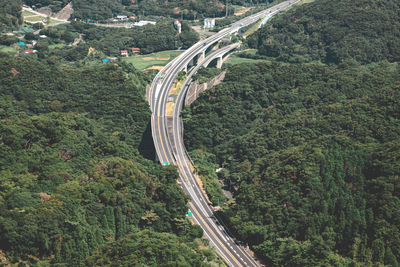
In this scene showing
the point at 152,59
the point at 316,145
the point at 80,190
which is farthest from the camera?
the point at 152,59

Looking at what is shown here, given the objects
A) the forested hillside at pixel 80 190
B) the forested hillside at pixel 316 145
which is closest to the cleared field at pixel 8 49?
the forested hillside at pixel 80 190

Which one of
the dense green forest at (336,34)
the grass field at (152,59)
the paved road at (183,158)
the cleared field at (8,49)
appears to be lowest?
the paved road at (183,158)

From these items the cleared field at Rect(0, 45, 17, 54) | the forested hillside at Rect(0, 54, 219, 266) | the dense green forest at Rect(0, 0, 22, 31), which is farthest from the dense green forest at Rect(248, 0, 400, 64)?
the dense green forest at Rect(0, 0, 22, 31)

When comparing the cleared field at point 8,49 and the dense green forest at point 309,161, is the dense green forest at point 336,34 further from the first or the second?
the cleared field at point 8,49

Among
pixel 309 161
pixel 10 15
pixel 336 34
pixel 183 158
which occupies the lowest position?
pixel 183 158

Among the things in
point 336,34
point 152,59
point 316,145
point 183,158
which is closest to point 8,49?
point 152,59

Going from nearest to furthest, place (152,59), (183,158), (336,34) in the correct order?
1. (183,158)
2. (336,34)
3. (152,59)

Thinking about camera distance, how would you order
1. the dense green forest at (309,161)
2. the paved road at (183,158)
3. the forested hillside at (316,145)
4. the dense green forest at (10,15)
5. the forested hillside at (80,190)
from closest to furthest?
the forested hillside at (80,190), the dense green forest at (309,161), the forested hillside at (316,145), the paved road at (183,158), the dense green forest at (10,15)

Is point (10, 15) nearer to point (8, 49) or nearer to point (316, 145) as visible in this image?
point (8, 49)
